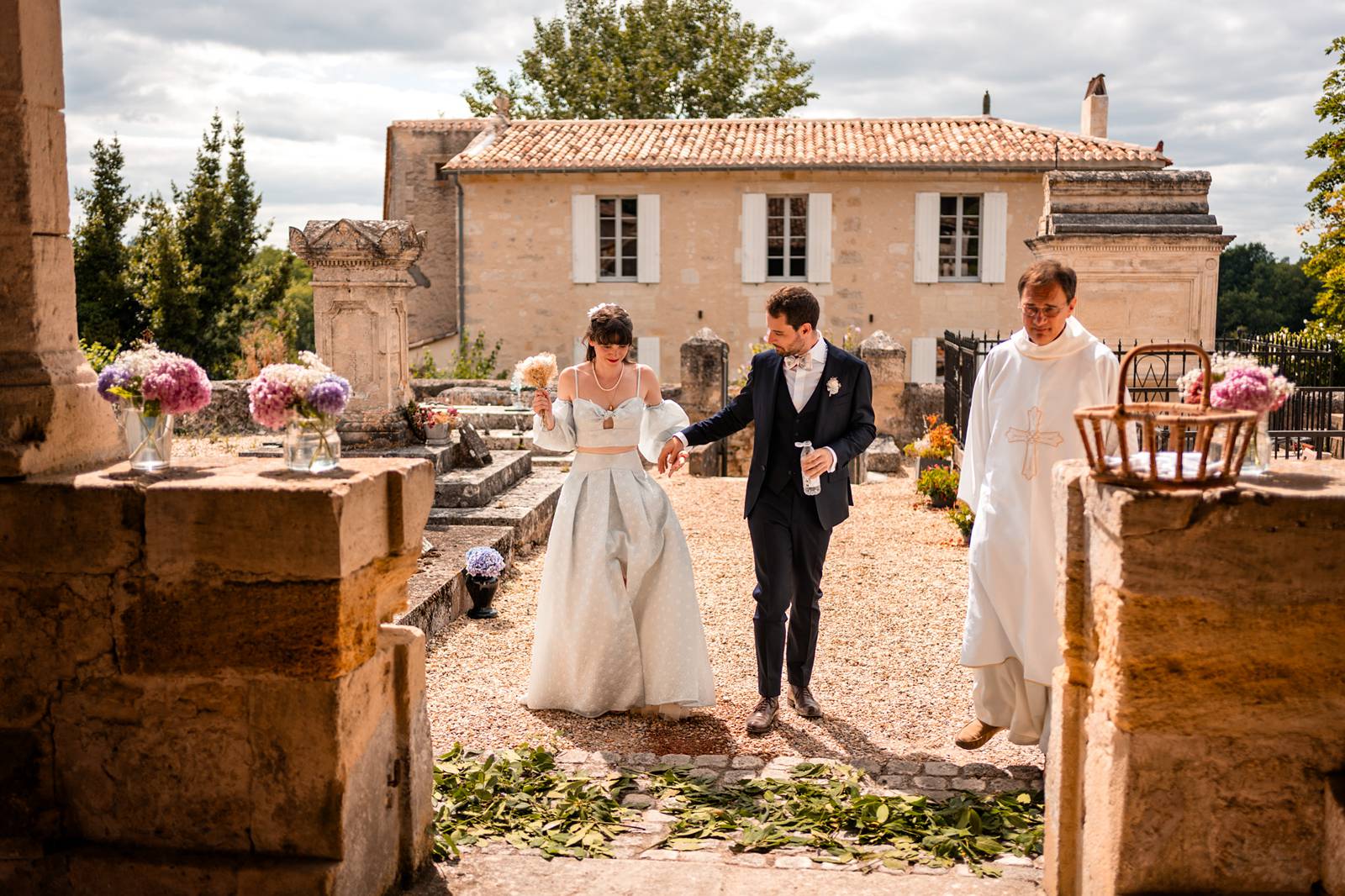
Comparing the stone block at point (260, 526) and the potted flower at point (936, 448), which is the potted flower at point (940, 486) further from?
the stone block at point (260, 526)

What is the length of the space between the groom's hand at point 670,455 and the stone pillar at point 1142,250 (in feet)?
17.0

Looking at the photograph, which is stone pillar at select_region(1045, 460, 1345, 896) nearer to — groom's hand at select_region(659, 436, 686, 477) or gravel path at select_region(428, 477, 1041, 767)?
gravel path at select_region(428, 477, 1041, 767)

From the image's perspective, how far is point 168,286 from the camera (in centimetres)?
2077

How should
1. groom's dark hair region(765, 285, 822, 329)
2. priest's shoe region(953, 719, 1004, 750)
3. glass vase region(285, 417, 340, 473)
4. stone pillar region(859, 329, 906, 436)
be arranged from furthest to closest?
1. stone pillar region(859, 329, 906, 436)
2. groom's dark hair region(765, 285, 822, 329)
3. priest's shoe region(953, 719, 1004, 750)
4. glass vase region(285, 417, 340, 473)

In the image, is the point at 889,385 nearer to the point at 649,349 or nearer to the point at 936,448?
the point at 936,448

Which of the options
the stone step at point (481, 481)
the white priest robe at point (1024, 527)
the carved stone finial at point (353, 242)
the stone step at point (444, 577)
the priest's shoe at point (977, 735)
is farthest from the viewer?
the carved stone finial at point (353, 242)

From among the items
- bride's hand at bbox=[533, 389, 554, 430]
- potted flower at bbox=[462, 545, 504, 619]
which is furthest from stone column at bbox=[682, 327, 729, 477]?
bride's hand at bbox=[533, 389, 554, 430]

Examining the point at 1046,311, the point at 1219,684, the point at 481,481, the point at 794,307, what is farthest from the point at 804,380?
the point at 481,481

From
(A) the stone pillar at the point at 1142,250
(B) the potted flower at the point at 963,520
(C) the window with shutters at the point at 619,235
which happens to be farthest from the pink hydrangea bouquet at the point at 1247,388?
(C) the window with shutters at the point at 619,235

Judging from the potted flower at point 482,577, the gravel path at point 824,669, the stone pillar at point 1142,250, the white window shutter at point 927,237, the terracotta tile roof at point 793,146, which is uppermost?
the terracotta tile roof at point 793,146

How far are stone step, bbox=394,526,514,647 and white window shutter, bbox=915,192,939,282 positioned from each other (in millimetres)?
14372

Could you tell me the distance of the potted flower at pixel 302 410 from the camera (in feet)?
10.8

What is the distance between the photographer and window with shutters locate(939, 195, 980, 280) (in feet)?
70.9

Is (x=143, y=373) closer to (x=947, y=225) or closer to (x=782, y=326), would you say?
(x=782, y=326)
